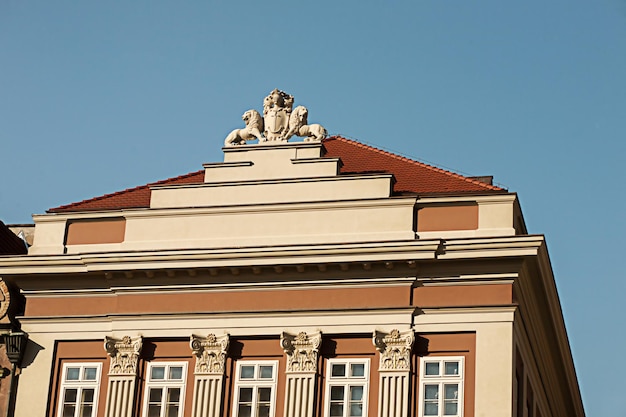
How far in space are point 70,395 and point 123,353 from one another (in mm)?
1670

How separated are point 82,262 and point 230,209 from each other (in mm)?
3764

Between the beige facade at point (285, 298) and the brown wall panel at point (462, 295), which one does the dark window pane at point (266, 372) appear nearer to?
the beige facade at point (285, 298)

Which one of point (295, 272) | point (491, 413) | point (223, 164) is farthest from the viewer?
point (223, 164)

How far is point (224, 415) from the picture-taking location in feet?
113

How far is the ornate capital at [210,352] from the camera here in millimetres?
34625

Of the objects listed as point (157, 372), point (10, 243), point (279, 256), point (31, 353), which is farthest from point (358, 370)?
point (10, 243)

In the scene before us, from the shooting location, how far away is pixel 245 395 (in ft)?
113

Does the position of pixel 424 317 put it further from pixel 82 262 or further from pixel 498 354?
pixel 82 262

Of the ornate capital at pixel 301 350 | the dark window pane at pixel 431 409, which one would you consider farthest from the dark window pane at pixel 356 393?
the dark window pane at pixel 431 409

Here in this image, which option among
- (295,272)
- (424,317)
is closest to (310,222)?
(295,272)

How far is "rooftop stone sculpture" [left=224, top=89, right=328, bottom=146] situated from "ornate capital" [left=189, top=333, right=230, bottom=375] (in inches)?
213

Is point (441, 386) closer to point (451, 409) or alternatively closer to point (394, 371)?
point (451, 409)

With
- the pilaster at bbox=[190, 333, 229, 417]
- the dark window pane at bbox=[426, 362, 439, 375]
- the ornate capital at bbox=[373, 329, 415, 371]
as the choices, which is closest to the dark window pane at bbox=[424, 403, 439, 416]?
the dark window pane at bbox=[426, 362, 439, 375]

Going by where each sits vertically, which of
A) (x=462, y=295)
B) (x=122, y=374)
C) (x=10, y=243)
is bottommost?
(x=122, y=374)
